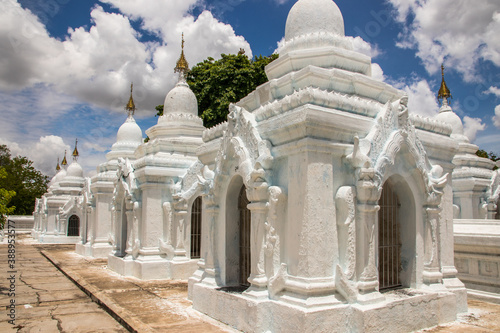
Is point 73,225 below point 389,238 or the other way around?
below

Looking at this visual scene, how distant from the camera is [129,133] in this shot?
21094mm

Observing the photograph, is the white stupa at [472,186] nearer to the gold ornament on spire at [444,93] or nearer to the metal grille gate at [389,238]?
the gold ornament on spire at [444,93]

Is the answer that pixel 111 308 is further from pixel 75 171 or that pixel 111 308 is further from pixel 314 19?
pixel 75 171

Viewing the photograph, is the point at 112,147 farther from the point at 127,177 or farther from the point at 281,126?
the point at 281,126

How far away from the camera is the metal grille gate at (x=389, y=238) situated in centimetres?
755

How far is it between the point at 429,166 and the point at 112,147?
54.6 ft

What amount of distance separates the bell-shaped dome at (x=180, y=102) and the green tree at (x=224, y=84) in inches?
256

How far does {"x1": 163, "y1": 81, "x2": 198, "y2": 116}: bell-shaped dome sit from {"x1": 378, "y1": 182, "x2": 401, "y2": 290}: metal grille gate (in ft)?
30.3

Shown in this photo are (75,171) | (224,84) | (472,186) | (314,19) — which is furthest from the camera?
(75,171)

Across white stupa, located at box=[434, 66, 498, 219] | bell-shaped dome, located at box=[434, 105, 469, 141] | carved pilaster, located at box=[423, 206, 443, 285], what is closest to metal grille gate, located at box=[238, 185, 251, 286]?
carved pilaster, located at box=[423, 206, 443, 285]

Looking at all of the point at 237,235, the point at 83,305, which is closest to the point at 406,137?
the point at 237,235

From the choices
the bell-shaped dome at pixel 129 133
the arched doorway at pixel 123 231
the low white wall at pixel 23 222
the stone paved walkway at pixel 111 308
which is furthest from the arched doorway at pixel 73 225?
the low white wall at pixel 23 222

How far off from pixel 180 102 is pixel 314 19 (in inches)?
310

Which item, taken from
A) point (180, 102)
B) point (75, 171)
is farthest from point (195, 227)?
point (75, 171)
